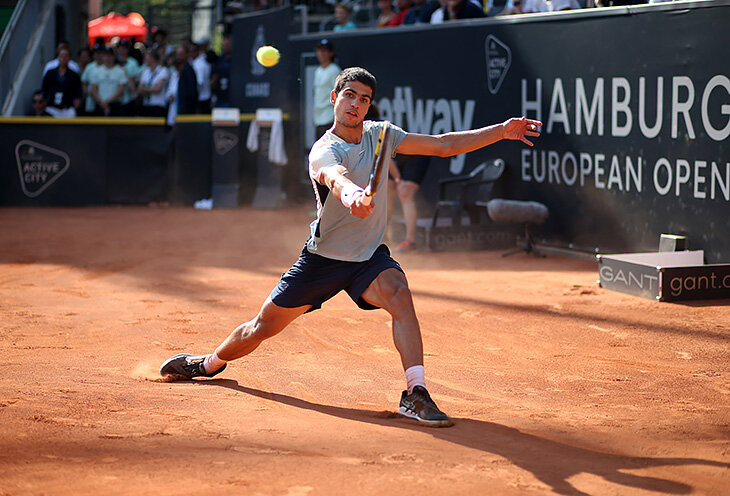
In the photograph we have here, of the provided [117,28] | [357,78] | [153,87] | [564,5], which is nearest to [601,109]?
[564,5]

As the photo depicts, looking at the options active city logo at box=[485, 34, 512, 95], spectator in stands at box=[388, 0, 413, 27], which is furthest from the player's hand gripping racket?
spectator in stands at box=[388, 0, 413, 27]

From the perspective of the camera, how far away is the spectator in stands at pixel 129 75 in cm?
1839

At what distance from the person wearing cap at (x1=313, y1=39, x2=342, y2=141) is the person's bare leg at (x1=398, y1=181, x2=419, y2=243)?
3.49m

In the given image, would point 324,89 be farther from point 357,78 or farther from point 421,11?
point 357,78

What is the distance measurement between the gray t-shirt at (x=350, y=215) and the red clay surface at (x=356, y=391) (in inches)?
35.0

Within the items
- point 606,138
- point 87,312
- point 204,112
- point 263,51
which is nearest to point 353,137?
point 87,312

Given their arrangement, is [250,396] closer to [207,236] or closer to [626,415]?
[626,415]

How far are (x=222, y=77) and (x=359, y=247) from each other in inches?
573

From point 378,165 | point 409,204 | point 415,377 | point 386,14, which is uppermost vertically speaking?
point 386,14

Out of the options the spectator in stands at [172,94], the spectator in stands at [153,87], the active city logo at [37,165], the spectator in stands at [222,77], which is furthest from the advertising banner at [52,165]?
the spectator in stands at [222,77]

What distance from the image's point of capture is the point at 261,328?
525cm

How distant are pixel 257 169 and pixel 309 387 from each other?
462 inches

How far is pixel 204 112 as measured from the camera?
17.9 m

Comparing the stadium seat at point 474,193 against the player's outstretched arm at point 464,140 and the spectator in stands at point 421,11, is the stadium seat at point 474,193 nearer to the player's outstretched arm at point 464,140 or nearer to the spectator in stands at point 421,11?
the spectator in stands at point 421,11
